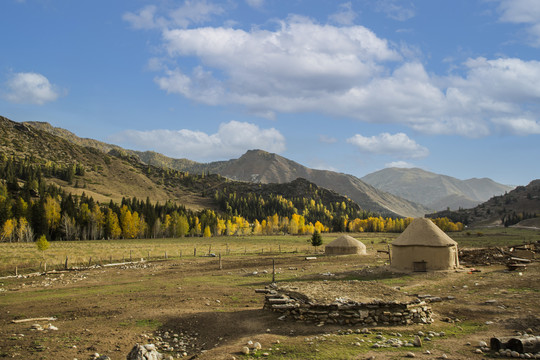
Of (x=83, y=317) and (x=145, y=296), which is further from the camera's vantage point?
(x=145, y=296)

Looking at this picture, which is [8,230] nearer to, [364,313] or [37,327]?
[37,327]

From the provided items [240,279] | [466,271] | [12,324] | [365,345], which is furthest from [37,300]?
[466,271]

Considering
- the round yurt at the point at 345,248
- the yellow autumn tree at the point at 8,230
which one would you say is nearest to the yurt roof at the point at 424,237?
the round yurt at the point at 345,248

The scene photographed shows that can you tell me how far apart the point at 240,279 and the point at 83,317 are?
14.4 meters

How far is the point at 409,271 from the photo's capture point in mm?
32375

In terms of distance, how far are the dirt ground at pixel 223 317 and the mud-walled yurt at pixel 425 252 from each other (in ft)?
5.12

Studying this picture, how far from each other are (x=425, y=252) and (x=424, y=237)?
1.41m

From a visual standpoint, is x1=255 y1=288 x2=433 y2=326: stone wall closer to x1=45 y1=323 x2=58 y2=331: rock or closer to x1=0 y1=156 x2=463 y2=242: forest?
x1=45 y1=323 x2=58 y2=331: rock

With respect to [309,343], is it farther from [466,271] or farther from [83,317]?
[466,271]

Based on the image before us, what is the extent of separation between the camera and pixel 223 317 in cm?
1777

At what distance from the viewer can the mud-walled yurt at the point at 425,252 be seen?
107 ft

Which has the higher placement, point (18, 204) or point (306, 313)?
point (18, 204)

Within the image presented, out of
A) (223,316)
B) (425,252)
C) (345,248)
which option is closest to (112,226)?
(345,248)

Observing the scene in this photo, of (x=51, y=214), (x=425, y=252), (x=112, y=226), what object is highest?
(x=51, y=214)
